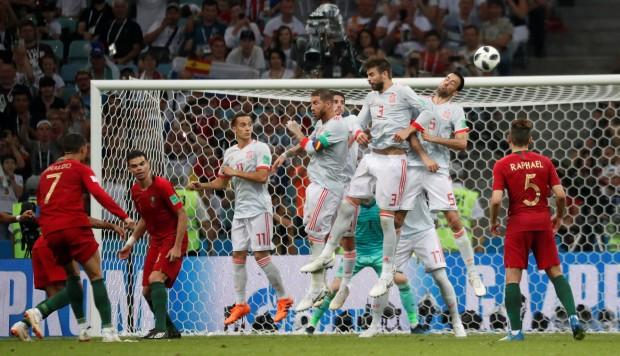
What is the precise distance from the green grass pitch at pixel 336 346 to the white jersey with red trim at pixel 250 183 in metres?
1.25

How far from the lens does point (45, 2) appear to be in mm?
20281

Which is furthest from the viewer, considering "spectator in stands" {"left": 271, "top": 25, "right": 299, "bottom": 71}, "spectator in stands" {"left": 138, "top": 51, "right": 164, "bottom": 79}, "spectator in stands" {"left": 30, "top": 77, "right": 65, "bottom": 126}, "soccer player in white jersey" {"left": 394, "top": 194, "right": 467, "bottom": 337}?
"spectator in stands" {"left": 271, "top": 25, "right": 299, "bottom": 71}

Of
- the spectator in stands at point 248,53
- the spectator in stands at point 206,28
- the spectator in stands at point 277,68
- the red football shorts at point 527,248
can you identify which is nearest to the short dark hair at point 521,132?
the red football shorts at point 527,248

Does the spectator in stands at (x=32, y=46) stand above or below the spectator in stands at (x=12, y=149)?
above

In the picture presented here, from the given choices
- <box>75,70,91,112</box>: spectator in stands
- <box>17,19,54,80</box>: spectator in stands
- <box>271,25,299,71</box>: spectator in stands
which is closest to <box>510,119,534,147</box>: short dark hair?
<box>271,25,299,71</box>: spectator in stands

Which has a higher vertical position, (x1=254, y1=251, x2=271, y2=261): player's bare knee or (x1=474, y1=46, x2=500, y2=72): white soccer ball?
(x1=474, y1=46, x2=500, y2=72): white soccer ball

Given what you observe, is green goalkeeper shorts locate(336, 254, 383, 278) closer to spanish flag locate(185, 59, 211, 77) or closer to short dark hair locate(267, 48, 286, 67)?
short dark hair locate(267, 48, 286, 67)

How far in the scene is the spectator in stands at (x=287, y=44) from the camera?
723 inches

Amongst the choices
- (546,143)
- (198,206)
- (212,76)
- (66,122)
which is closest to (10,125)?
(66,122)

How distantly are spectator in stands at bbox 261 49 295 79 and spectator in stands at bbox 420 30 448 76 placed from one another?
1.81m

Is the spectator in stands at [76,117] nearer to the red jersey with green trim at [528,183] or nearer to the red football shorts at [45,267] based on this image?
the red football shorts at [45,267]

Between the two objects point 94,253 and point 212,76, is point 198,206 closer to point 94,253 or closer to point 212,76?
point 94,253

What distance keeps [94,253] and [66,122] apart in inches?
251

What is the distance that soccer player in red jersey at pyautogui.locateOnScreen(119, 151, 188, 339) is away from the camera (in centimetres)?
Answer: 1165
